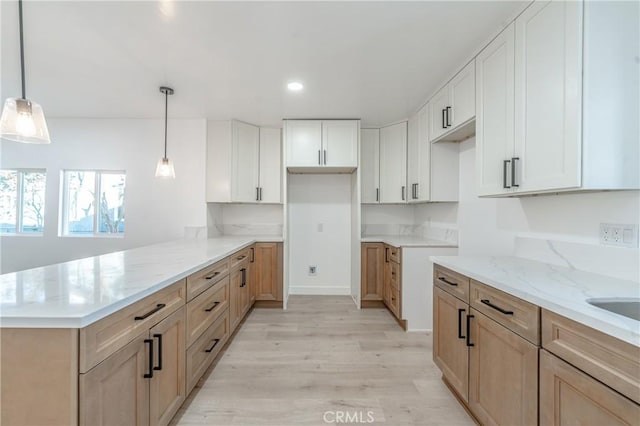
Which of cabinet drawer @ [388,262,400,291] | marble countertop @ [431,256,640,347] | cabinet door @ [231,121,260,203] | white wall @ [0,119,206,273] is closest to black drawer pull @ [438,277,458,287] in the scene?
marble countertop @ [431,256,640,347]

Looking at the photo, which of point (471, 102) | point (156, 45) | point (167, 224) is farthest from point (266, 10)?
point (167, 224)

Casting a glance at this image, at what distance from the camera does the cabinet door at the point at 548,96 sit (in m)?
1.33

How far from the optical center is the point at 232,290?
2.71m

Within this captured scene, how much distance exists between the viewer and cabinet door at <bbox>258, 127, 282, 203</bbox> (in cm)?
402

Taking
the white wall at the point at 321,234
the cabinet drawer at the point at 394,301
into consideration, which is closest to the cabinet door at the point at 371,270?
the cabinet drawer at the point at 394,301

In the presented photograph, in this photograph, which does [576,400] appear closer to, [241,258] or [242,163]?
[241,258]

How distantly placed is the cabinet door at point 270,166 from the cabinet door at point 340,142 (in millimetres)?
747

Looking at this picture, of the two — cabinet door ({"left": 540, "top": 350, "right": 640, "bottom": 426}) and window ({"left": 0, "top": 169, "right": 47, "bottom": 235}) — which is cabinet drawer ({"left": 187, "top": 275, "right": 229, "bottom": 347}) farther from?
window ({"left": 0, "top": 169, "right": 47, "bottom": 235})

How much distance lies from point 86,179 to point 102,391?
3796 millimetres

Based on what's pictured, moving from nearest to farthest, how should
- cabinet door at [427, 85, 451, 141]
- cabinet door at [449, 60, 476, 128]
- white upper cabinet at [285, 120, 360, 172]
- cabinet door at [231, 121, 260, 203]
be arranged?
cabinet door at [449, 60, 476, 128]
cabinet door at [427, 85, 451, 141]
white upper cabinet at [285, 120, 360, 172]
cabinet door at [231, 121, 260, 203]

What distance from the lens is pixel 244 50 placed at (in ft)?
6.89

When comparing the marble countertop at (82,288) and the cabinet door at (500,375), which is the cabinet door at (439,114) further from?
the marble countertop at (82,288)

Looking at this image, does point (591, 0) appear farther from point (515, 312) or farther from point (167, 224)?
point (167, 224)

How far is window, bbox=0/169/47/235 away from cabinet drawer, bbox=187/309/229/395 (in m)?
3.26
